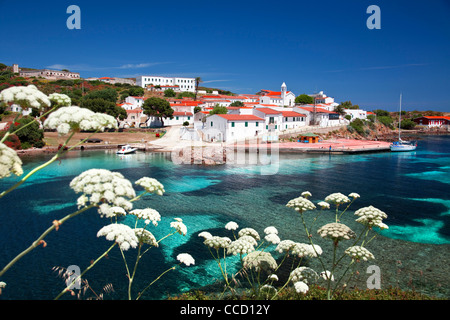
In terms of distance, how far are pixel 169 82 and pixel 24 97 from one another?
496 feet

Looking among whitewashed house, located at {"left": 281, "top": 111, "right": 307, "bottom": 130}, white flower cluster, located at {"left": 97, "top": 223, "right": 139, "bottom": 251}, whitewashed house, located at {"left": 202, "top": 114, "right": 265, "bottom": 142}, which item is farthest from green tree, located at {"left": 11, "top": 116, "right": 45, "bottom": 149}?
white flower cluster, located at {"left": 97, "top": 223, "right": 139, "bottom": 251}

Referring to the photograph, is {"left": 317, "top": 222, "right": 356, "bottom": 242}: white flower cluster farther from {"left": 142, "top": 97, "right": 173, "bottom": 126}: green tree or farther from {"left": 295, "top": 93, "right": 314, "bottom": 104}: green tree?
{"left": 295, "top": 93, "right": 314, "bottom": 104}: green tree

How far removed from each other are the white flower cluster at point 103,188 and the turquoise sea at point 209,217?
8.26 metres

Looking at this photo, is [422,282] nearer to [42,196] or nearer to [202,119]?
[42,196]

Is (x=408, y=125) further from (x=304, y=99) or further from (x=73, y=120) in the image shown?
(x=73, y=120)

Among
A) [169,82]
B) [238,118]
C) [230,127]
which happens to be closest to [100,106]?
[230,127]

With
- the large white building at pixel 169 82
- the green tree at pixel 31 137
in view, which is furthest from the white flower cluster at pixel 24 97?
the large white building at pixel 169 82

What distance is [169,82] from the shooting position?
5832 inches

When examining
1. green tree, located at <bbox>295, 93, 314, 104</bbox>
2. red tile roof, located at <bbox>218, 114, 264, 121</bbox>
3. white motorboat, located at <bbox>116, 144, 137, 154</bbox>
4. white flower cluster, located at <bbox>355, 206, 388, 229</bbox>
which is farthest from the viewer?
green tree, located at <bbox>295, 93, 314, 104</bbox>

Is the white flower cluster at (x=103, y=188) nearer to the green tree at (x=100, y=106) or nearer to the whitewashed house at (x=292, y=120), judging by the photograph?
the green tree at (x=100, y=106)

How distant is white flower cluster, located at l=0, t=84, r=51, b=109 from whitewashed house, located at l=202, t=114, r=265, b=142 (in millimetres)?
56233

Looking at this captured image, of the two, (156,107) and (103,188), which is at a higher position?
(156,107)

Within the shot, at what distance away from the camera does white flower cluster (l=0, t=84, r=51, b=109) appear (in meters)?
4.00
